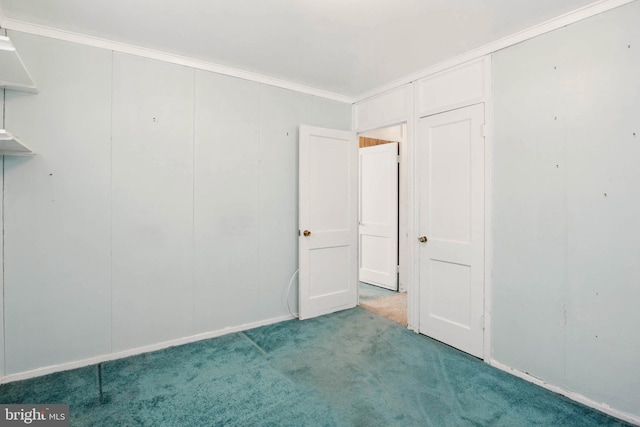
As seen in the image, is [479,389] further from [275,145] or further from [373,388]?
[275,145]

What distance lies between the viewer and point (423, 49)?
2.74m

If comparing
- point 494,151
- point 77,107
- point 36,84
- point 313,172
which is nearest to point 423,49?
point 494,151

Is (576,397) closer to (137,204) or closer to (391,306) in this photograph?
(391,306)

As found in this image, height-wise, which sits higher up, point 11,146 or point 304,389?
point 11,146

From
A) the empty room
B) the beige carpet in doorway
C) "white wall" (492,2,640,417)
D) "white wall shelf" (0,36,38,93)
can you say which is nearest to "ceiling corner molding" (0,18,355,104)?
the empty room

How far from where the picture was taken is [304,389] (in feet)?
7.38

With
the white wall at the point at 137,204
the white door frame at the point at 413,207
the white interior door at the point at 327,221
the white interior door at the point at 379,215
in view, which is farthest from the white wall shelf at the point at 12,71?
the white interior door at the point at 379,215

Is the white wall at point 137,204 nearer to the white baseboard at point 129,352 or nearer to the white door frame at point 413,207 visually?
the white baseboard at point 129,352

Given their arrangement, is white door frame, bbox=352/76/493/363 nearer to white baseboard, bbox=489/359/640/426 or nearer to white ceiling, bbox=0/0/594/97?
white baseboard, bbox=489/359/640/426

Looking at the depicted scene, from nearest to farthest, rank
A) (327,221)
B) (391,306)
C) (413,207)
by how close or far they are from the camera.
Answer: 1. (413,207)
2. (327,221)
3. (391,306)

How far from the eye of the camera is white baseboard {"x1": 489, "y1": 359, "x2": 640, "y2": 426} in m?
1.94

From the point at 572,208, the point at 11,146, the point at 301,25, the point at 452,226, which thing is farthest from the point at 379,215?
the point at 11,146

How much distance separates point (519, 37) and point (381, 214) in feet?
9.57

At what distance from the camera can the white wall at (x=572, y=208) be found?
1969 millimetres
